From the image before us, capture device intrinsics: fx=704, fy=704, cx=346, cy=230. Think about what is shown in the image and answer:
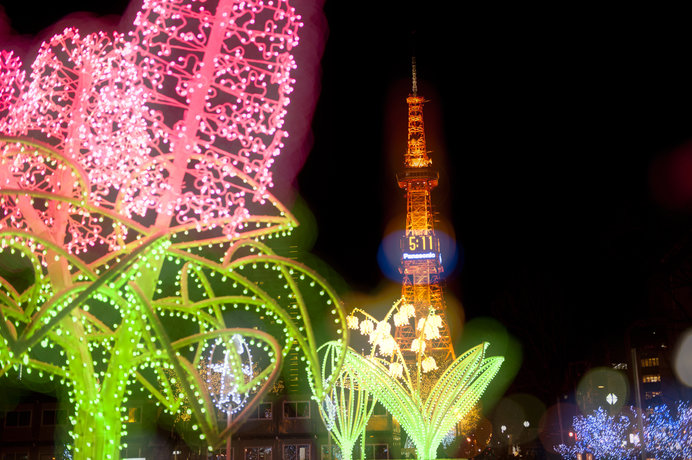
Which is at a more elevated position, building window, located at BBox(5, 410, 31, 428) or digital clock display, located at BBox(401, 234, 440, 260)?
digital clock display, located at BBox(401, 234, 440, 260)

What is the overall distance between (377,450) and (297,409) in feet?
21.3

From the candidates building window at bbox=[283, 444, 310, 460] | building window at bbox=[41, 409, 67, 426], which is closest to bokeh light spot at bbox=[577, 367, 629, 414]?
building window at bbox=[283, 444, 310, 460]

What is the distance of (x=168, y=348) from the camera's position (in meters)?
9.78

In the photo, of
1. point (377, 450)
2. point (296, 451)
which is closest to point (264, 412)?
point (296, 451)

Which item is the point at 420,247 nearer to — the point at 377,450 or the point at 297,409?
the point at 377,450

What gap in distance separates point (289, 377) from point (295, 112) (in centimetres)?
3729

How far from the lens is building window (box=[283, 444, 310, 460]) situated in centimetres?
4888

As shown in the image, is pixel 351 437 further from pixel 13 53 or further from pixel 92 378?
pixel 13 53

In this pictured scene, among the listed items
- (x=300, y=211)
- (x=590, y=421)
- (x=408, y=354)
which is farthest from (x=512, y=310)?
(x=408, y=354)

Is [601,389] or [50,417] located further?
[601,389]

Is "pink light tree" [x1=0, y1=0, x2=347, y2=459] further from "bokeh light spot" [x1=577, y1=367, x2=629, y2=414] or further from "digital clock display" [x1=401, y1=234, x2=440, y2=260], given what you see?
"digital clock display" [x1=401, y1=234, x2=440, y2=260]

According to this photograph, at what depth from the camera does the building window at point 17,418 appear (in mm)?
46812

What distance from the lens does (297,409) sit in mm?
49656

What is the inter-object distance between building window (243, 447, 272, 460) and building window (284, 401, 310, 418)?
2.74 m
